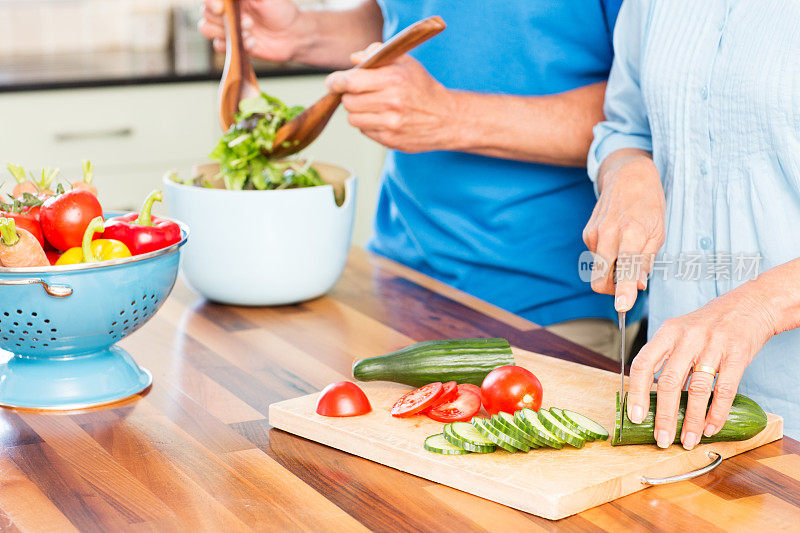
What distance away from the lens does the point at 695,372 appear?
109cm

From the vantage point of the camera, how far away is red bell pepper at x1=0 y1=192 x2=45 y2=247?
4.07ft

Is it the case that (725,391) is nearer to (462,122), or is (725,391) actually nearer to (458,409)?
(458,409)

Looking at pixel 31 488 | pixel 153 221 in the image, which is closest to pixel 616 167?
pixel 153 221

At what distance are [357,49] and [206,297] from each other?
72 centimetres

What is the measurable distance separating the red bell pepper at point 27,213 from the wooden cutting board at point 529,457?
1.25 feet

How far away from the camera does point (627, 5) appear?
152 cm

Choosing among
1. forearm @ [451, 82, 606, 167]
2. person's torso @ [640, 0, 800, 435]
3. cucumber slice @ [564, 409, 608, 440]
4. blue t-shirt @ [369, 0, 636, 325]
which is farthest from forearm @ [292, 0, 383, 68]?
cucumber slice @ [564, 409, 608, 440]

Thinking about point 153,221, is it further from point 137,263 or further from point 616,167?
point 616,167

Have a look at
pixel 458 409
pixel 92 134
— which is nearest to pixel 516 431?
pixel 458 409

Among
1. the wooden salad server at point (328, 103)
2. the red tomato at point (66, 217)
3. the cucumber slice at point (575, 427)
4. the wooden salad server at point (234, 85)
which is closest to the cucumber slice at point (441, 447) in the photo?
the cucumber slice at point (575, 427)

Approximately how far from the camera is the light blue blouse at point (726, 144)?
131cm

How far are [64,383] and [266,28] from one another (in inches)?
38.0

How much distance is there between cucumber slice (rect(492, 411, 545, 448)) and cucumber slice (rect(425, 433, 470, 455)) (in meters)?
0.05

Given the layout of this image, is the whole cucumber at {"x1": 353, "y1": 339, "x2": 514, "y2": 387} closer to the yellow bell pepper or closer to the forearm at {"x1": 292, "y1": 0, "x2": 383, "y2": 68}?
the yellow bell pepper
